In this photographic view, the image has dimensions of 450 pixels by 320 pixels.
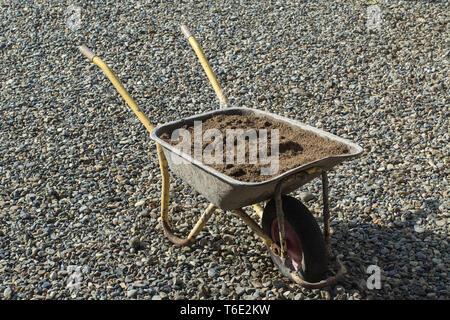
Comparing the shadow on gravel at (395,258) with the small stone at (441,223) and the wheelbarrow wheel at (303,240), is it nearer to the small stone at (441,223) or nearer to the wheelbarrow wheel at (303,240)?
the small stone at (441,223)

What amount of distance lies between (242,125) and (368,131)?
6.11ft

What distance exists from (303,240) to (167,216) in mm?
1081

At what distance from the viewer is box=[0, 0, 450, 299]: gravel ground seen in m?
3.35

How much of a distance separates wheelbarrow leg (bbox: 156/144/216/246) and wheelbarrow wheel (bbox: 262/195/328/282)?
0.47m

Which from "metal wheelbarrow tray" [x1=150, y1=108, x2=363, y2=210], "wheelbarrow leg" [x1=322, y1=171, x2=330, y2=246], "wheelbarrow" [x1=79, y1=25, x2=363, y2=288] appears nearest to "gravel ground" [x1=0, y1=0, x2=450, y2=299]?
"wheelbarrow" [x1=79, y1=25, x2=363, y2=288]

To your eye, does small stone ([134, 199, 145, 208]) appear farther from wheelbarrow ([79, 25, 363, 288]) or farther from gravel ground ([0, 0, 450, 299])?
wheelbarrow ([79, 25, 363, 288])

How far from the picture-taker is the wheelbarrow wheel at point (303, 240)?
9.61ft

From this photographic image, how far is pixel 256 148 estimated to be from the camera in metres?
3.16

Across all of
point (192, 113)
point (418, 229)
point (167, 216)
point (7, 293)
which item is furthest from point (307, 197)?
point (7, 293)

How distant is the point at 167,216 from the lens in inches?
145

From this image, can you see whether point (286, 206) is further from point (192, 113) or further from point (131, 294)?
point (192, 113)

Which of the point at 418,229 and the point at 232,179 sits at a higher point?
the point at 232,179

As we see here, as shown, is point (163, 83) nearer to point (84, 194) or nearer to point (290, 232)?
point (84, 194)

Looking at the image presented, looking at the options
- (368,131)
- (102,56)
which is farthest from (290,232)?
(102,56)
